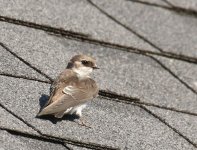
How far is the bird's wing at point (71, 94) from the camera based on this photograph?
7.18 meters

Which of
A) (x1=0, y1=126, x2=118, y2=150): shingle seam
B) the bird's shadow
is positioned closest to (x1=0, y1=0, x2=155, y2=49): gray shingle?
the bird's shadow

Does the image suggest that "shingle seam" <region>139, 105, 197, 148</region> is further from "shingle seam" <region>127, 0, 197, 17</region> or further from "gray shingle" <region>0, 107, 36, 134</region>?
"shingle seam" <region>127, 0, 197, 17</region>

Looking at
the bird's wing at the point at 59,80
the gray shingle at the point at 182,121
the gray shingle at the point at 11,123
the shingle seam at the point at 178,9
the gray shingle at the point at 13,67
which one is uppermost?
the shingle seam at the point at 178,9

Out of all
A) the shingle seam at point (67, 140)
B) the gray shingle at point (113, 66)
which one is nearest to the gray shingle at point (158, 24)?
the gray shingle at point (113, 66)

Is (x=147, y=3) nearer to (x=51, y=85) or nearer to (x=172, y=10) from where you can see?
(x=172, y=10)

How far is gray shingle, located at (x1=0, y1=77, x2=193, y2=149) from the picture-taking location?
6.84 meters

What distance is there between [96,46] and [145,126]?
4.06 feet

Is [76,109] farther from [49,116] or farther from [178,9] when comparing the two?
[178,9]

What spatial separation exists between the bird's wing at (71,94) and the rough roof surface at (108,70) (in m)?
0.10

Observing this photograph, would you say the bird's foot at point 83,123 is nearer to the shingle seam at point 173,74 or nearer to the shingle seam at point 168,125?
the shingle seam at point 168,125

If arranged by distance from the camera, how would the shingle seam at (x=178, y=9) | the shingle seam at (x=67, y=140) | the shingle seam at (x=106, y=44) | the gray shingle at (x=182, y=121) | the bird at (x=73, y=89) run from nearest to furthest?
the shingle seam at (x=67, y=140) < the bird at (x=73, y=89) < the gray shingle at (x=182, y=121) < the shingle seam at (x=106, y=44) < the shingle seam at (x=178, y=9)

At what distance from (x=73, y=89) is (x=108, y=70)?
672 mm

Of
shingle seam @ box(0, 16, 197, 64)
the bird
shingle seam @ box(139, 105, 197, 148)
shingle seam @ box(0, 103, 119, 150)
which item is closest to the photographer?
shingle seam @ box(0, 103, 119, 150)

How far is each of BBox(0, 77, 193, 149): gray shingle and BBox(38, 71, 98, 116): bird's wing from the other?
110 millimetres
